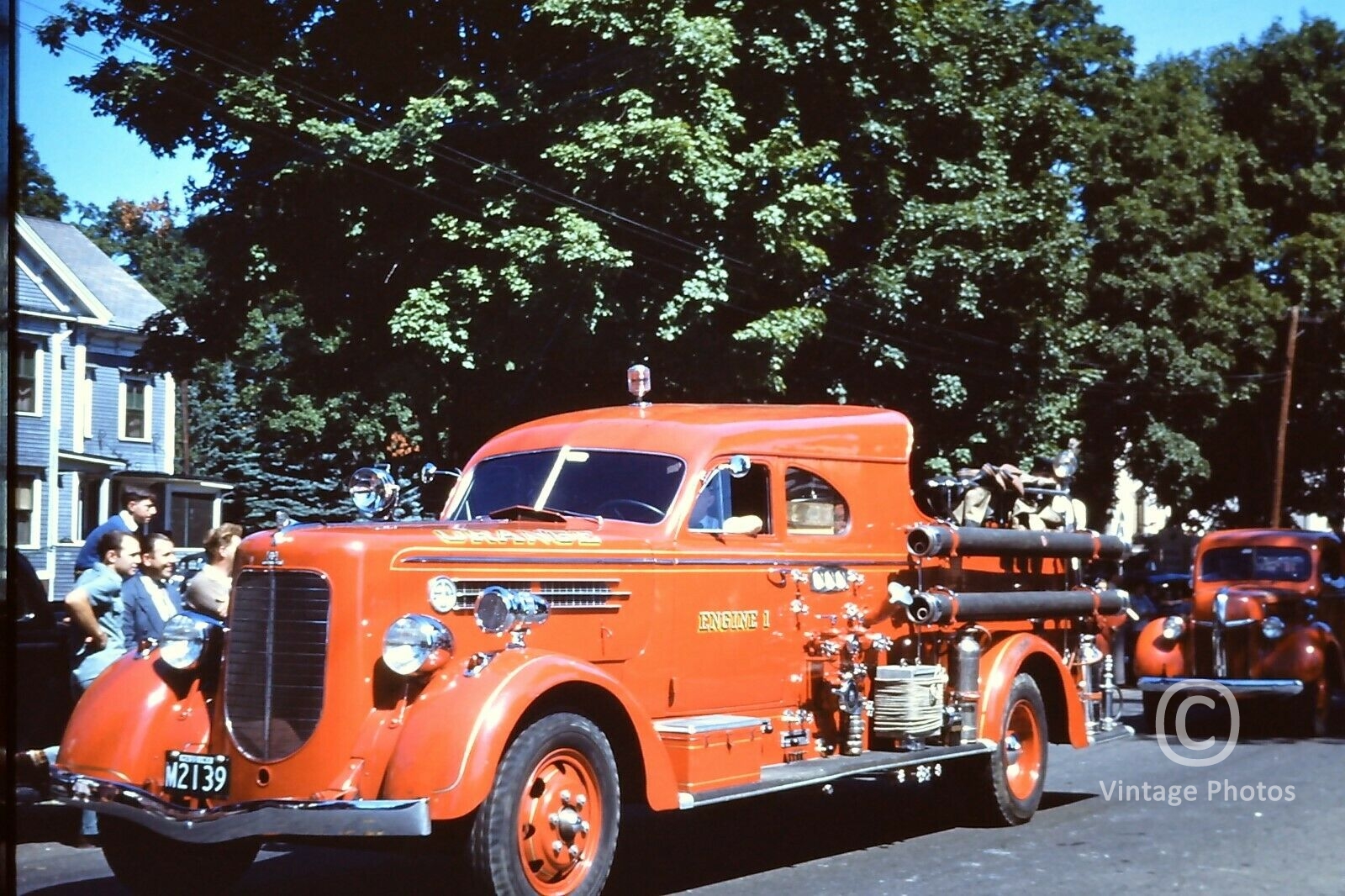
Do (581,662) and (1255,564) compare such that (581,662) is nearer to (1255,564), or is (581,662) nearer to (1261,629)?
(1261,629)

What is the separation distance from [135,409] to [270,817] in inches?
1481

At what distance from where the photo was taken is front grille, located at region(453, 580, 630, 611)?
7125mm

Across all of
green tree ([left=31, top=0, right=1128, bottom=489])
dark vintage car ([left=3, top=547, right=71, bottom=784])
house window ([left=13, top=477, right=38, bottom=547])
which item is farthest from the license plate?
house window ([left=13, top=477, right=38, bottom=547])

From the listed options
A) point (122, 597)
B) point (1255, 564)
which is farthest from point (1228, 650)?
point (122, 597)

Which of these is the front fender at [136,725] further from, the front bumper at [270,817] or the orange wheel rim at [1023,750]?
the orange wheel rim at [1023,750]

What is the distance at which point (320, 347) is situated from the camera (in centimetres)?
2202

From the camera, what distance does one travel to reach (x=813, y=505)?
9.26 m

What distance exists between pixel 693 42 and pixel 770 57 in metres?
1.78

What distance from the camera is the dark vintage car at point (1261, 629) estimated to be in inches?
603

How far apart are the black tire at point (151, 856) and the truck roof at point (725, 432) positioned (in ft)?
9.12

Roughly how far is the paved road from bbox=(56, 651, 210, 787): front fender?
0.60m

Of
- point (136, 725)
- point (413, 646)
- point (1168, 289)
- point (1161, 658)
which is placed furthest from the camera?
point (1168, 289)

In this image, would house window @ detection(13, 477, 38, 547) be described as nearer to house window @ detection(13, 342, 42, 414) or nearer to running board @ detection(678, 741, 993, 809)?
house window @ detection(13, 342, 42, 414)

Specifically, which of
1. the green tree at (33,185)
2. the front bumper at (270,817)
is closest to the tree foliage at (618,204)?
the green tree at (33,185)
